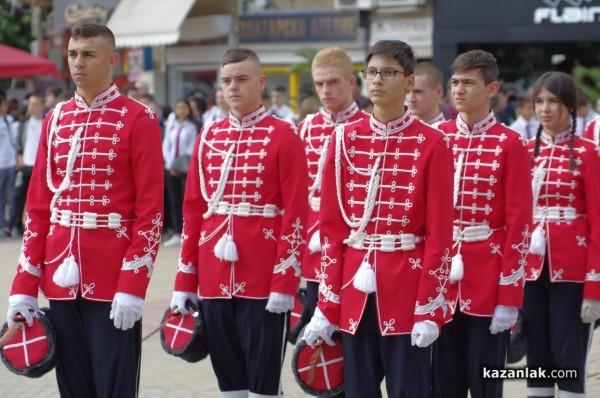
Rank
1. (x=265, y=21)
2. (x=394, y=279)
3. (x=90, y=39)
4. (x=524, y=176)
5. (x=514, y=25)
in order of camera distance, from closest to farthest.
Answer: (x=394, y=279)
(x=90, y=39)
(x=524, y=176)
(x=514, y=25)
(x=265, y=21)

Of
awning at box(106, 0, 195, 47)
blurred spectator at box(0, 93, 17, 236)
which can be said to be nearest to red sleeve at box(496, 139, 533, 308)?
blurred spectator at box(0, 93, 17, 236)

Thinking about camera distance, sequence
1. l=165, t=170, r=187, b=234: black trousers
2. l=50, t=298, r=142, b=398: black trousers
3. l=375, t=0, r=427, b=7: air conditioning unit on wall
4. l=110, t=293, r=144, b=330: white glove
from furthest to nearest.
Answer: l=375, t=0, r=427, b=7: air conditioning unit on wall
l=165, t=170, r=187, b=234: black trousers
l=50, t=298, r=142, b=398: black trousers
l=110, t=293, r=144, b=330: white glove

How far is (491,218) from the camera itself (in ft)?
21.5

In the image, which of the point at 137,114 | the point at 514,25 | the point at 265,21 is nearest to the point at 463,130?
the point at 137,114

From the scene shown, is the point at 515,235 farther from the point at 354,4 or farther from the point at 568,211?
the point at 354,4

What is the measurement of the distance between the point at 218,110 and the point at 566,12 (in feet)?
25.4

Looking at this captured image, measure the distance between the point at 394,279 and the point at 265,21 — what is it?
20.1m

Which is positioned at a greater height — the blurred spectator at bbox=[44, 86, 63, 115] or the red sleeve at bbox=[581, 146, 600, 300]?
the blurred spectator at bbox=[44, 86, 63, 115]

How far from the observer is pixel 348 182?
575 cm

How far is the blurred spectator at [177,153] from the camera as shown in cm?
1661

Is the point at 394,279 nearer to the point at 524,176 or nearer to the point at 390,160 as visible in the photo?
the point at 390,160

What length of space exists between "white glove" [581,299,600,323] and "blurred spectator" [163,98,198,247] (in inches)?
386

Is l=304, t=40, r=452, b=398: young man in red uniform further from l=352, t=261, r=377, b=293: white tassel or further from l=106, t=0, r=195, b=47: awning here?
l=106, t=0, r=195, b=47: awning

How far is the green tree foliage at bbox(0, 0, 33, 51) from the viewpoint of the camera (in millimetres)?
34281
